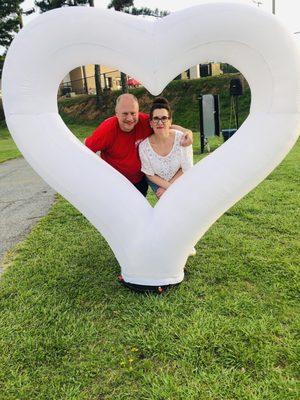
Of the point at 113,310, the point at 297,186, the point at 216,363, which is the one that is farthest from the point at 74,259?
the point at 297,186

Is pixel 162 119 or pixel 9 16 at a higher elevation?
pixel 9 16

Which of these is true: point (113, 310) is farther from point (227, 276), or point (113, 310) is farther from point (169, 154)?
point (169, 154)

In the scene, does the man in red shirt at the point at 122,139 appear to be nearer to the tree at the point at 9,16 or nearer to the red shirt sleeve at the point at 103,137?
the red shirt sleeve at the point at 103,137

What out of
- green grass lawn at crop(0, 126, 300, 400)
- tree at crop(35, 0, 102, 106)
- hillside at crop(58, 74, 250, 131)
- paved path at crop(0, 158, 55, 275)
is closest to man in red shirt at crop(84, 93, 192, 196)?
green grass lawn at crop(0, 126, 300, 400)

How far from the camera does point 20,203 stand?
6.50m

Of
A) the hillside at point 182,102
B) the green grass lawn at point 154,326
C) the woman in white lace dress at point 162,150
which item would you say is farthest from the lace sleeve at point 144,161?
the hillside at point 182,102

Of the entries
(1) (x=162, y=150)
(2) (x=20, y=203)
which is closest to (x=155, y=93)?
(1) (x=162, y=150)

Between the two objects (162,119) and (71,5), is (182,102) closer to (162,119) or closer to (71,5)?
(71,5)

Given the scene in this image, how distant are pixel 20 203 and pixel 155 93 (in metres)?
4.44

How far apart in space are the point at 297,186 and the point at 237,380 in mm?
4558

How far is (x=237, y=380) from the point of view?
2.13 metres

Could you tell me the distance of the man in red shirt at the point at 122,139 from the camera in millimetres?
3293

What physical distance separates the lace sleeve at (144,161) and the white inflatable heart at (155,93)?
A: 347 millimetres

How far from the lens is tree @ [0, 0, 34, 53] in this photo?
29.4 m
